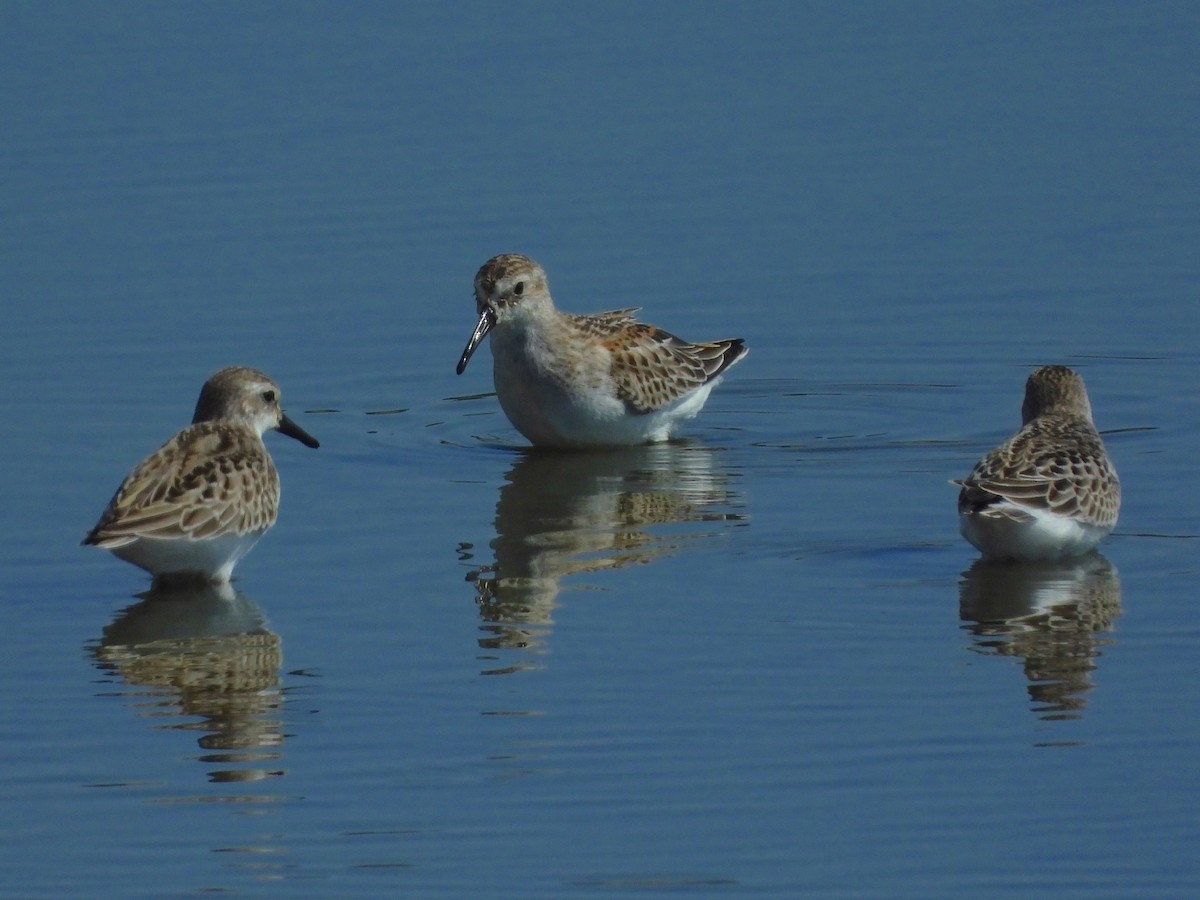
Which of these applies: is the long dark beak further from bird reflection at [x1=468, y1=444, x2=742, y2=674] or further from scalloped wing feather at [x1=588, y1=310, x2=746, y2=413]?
scalloped wing feather at [x1=588, y1=310, x2=746, y2=413]

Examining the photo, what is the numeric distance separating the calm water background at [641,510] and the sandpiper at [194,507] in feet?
0.72

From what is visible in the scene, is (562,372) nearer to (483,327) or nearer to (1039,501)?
(483,327)

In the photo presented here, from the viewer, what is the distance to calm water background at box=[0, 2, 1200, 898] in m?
8.30

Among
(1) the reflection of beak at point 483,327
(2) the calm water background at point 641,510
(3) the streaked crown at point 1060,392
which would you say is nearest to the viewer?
(2) the calm water background at point 641,510

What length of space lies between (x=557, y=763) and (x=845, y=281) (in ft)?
28.1

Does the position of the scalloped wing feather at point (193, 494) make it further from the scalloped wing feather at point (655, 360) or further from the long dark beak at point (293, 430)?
the scalloped wing feather at point (655, 360)

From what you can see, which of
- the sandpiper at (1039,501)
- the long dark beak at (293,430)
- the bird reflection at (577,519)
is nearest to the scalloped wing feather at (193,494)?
the long dark beak at (293,430)

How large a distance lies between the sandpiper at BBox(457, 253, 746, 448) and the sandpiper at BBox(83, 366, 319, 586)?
2681mm

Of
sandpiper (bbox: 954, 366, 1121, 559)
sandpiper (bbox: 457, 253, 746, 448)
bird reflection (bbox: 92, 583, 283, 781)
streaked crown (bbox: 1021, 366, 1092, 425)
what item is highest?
sandpiper (bbox: 457, 253, 746, 448)

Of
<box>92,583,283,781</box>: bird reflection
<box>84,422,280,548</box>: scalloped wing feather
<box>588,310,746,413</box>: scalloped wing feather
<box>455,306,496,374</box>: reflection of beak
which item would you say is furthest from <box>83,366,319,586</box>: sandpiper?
<box>588,310,746,413</box>: scalloped wing feather

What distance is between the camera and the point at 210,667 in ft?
33.5

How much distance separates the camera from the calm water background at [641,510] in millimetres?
8305

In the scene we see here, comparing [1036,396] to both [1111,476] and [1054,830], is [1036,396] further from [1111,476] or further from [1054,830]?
[1054,830]

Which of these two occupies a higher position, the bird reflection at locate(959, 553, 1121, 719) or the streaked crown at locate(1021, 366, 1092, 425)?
the streaked crown at locate(1021, 366, 1092, 425)
